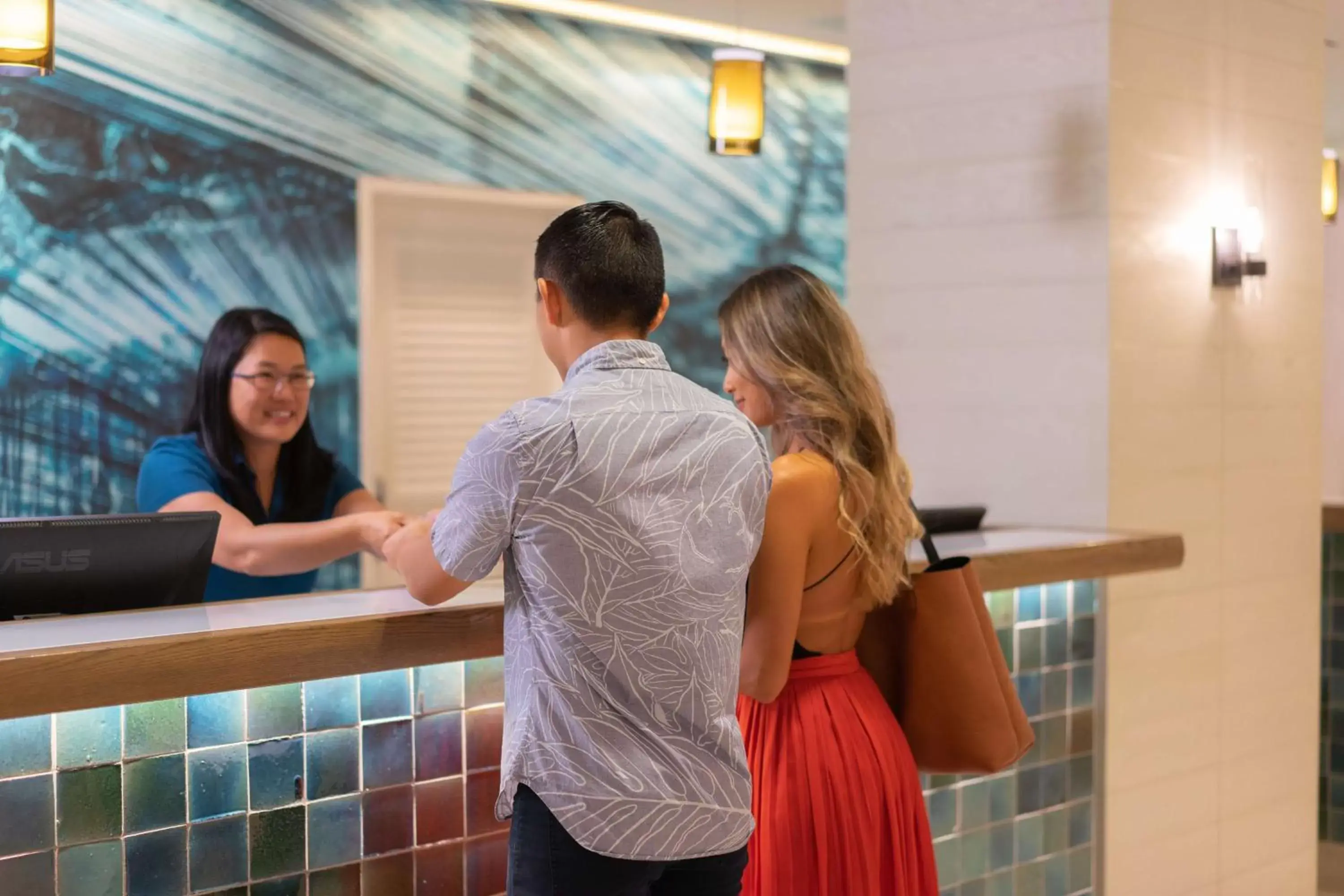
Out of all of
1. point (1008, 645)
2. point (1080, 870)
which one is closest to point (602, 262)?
point (1008, 645)

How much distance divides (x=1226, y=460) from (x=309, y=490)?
2.44 meters

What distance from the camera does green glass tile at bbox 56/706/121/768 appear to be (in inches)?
77.6

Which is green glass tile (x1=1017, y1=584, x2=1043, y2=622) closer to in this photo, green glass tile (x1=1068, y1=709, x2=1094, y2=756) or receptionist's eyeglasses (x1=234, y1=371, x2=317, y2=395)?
green glass tile (x1=1068, y1=709, x2=1094, y2=756)

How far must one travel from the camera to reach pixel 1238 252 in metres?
3.88

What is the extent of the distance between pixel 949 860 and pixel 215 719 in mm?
1676

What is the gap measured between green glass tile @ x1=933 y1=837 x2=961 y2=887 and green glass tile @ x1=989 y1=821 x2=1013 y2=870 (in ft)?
0.36

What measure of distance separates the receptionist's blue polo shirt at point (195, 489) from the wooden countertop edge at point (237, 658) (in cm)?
94

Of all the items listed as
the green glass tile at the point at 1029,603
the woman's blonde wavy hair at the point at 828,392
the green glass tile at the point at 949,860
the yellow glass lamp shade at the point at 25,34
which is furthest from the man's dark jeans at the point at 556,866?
the yellow glass lamp shade at the point at 25,34

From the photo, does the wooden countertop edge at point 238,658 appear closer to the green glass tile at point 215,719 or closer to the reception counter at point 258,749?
the reception counter at point 258,749

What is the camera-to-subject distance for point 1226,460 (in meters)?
3.96

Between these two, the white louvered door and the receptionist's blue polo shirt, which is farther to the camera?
the white louvered door


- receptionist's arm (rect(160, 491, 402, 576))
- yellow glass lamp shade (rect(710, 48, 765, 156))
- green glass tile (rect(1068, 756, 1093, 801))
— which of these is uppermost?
yellow glass lamp shade (rect(710, 48, 765, 156))

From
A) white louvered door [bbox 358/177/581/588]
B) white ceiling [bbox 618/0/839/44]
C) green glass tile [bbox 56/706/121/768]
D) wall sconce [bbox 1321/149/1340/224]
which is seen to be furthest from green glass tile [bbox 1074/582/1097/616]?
wall sconce [bbox 1321/149/1340/224]

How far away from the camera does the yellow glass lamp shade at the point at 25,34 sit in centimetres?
295
